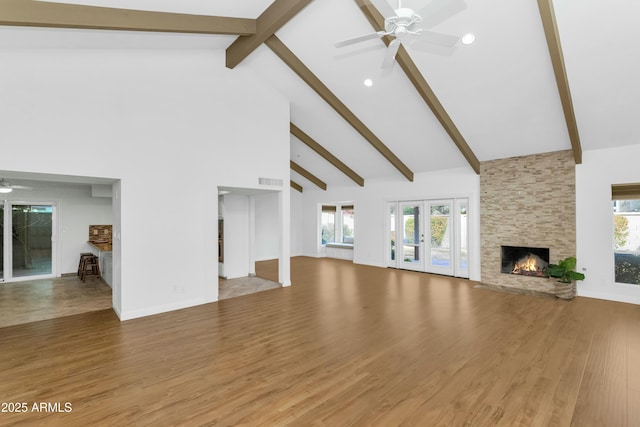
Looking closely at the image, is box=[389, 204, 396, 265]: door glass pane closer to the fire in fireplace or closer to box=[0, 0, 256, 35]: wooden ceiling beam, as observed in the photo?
the fire in fireplace

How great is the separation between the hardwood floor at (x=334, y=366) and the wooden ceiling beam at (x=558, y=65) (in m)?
3.00

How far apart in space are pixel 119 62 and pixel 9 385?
410cm

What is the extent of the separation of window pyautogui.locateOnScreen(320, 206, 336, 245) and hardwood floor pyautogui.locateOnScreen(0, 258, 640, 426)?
6.52 meters

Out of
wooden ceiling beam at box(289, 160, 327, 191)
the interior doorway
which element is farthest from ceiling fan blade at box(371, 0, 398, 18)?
wooden ceiling beam at box(289, 160, 327, 191)

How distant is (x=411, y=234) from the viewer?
8.45 metres

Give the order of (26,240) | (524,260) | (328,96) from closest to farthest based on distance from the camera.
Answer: (328,96)
(524,260)
(26,240)

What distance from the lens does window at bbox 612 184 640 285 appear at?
17.3 ft

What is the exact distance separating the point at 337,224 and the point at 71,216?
26.2 ft

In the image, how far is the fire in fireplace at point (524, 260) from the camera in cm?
611

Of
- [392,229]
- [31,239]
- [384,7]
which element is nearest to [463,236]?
[392,229]

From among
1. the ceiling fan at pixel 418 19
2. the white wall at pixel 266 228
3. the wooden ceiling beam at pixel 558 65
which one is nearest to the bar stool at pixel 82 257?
the white wall at pixel 266 228

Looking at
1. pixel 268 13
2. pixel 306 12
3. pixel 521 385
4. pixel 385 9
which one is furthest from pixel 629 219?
pixel 268 13

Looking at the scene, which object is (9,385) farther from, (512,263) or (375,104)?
(512,263)

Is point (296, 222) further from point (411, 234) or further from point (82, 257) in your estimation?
point (82, 257)
